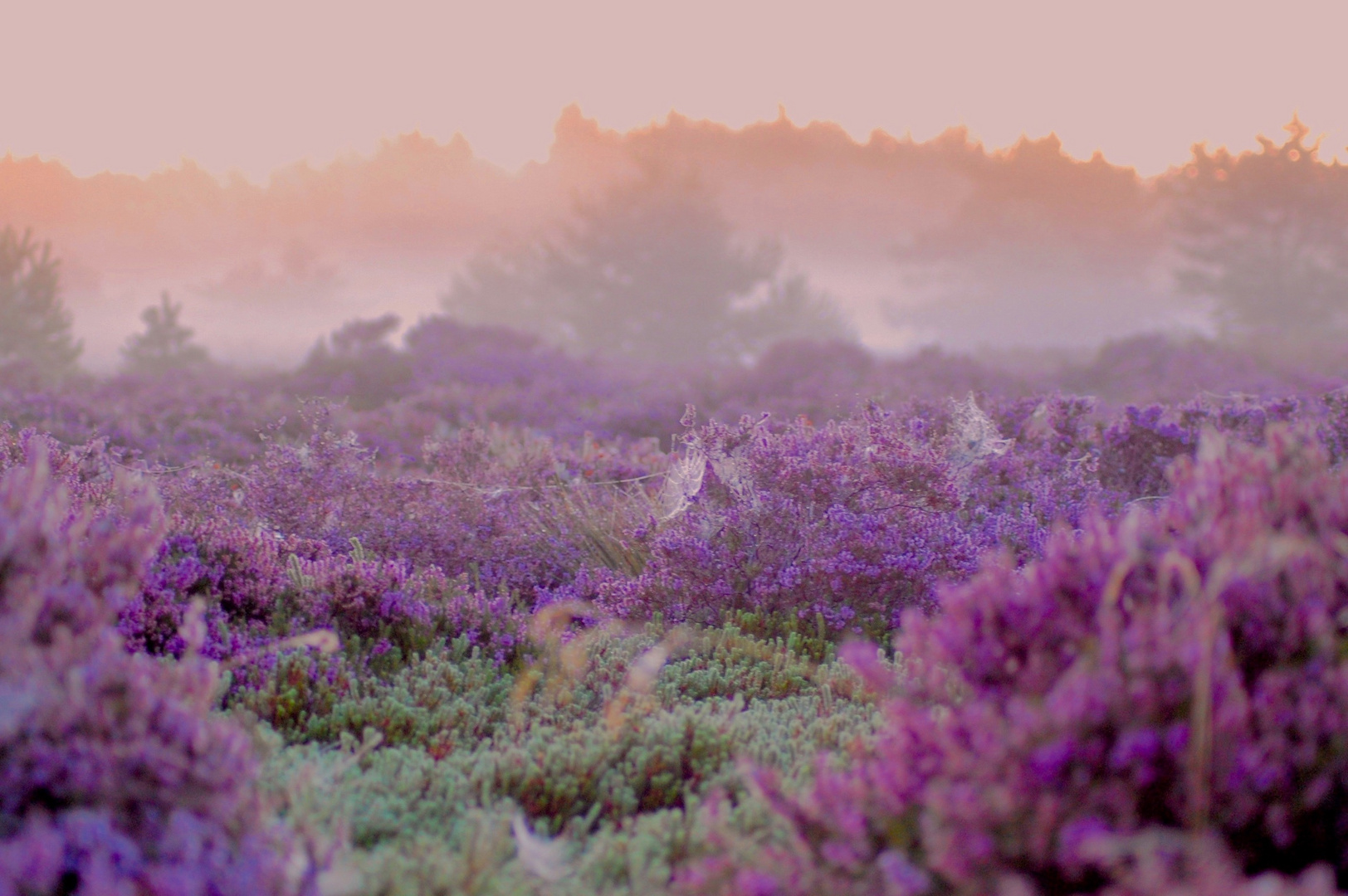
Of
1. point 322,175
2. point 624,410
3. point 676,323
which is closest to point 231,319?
point 322,175

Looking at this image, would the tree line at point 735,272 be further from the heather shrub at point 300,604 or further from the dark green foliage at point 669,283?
the heather shrub at point 300,604

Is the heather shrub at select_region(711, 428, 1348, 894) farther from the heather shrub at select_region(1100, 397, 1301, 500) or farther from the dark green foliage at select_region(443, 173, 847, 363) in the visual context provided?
the dark green foliage at select_region(443, 173, 847, 363)

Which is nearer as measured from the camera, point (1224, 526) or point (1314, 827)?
point (1314, 827)

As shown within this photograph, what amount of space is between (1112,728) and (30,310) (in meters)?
31.1

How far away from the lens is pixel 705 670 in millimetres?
4051

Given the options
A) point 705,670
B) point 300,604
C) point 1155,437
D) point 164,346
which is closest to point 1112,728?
point 705,670

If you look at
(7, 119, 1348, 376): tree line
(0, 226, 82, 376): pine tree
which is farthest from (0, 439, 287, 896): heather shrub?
(7, 119, 1348, 376): tree line

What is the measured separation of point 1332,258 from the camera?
36.8m

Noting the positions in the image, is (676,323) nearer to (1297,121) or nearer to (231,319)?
(1297,121)

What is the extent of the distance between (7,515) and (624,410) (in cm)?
1416

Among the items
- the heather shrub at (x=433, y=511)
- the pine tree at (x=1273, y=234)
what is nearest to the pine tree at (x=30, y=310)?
the heather shrub at (x=433, y=511)

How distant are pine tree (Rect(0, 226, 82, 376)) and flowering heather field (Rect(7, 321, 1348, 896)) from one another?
73.5 ft

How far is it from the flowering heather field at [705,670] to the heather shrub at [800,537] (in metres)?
0.02

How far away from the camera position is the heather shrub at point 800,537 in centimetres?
489
